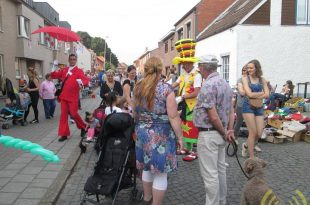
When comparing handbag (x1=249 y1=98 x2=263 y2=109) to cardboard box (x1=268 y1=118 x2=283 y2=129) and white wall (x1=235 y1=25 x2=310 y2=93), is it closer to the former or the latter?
cardboard box (x1=268 y1=118 x2=283 y2=129)

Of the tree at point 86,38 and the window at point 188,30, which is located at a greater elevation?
the tree at point 86,38

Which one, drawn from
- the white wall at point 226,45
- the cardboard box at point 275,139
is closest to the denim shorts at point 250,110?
the cardboard box at point 275,139

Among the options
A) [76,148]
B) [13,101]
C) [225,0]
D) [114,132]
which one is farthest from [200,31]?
[114,132]

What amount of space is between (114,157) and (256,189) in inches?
68.7

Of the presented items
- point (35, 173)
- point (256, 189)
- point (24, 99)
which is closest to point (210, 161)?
point (256, 189)

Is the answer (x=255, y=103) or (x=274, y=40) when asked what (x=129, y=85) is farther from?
(x=274, y=40)

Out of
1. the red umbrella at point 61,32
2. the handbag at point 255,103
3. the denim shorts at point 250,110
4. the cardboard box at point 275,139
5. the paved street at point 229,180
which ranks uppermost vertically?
the red umbrella at point 61,32

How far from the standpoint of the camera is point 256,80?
6.13m

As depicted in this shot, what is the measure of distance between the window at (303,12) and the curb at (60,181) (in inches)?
597

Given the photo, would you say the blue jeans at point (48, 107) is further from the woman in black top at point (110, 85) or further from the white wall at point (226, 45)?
the white wall at point (226, 45)

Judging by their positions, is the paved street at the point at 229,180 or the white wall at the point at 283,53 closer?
the paved street at the point at 229,180

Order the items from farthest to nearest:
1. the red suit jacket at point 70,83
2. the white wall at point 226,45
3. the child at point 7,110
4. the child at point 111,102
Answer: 1. the white wall at point 226,45
2. the child at point 7,110
3. the red suit jacket at point 70,83
4. the child at point 111,102

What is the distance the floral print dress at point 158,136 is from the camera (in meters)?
3.79

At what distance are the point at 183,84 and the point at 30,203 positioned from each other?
3203mm
